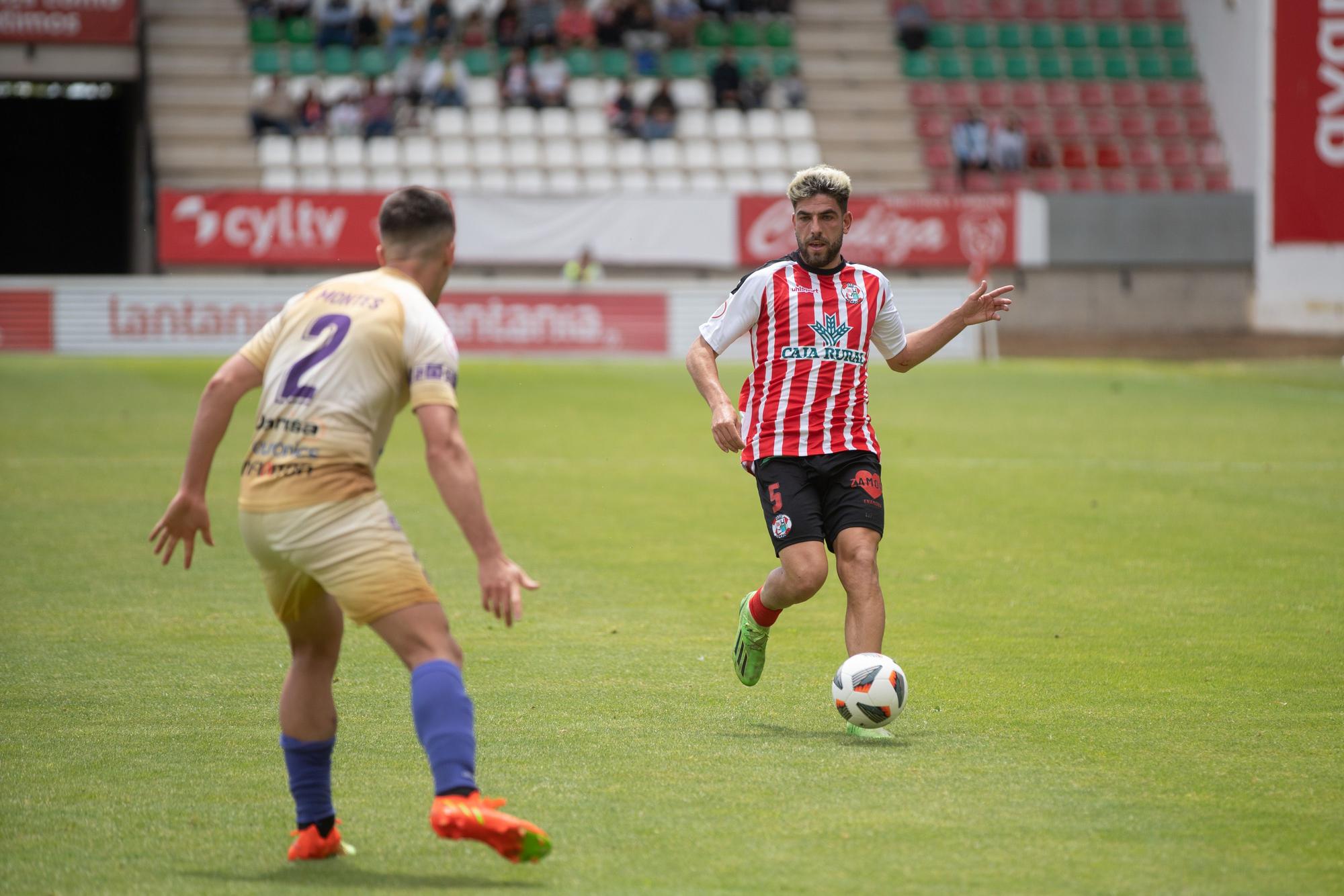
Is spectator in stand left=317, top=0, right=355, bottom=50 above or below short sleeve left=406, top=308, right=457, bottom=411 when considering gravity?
above

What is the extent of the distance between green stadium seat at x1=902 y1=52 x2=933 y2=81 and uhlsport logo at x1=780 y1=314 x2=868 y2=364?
33.2 meters

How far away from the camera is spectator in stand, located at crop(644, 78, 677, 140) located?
115 feet

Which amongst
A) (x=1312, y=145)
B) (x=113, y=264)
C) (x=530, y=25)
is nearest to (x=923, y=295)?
(x=1312, y=145)

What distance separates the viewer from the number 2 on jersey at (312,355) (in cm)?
426

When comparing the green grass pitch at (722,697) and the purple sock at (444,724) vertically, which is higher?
the purple sock at (444,724)

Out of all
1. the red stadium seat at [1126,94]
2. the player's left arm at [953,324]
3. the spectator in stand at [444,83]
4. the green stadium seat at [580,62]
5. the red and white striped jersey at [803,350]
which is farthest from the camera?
the red stadium seat at [1126,94]

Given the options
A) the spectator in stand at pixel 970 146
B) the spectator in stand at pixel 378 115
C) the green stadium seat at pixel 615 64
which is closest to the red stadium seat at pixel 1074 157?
the spectator in stand at pixel 970 146

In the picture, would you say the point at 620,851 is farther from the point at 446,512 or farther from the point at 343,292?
the point at 446,512

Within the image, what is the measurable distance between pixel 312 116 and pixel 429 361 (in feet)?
101

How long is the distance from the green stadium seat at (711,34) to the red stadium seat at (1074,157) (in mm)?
8215

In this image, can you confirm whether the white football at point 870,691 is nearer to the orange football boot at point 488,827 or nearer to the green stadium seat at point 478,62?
the orange football boot at point 488,827

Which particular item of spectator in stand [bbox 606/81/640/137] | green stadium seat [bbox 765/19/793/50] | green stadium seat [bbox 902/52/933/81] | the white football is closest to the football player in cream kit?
the white football

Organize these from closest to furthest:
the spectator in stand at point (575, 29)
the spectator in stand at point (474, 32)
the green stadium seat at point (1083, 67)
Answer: the spectator in stand at point (474, 32)
the spectator in stand at point (575, 29)
the green stadium seat at point (1083, 67)

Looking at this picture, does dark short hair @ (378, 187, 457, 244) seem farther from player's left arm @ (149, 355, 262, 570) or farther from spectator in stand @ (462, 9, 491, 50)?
spectator in stand @ (462, 9, 491, 50)
